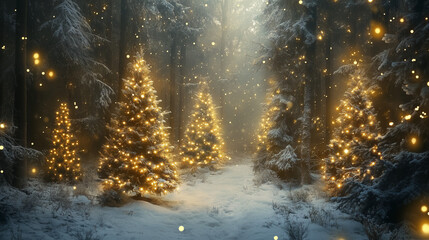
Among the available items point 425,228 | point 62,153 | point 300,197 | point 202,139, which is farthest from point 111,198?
point 202,139

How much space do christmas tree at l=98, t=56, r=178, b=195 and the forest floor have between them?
34.0 inches

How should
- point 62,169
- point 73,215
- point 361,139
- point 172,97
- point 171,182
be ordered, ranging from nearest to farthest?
1. point 73,215
2. point 361,139
3. point 171,182
4. point 62,169
5. point 172,97

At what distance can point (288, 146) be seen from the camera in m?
14.4

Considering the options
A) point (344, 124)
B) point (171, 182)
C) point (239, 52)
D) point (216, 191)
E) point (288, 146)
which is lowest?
point (216, 191)

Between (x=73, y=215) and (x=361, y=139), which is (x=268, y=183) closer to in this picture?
(x=361, y=139)

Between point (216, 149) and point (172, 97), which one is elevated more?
point (172, 97)

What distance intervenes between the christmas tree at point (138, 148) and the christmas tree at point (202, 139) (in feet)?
25.6

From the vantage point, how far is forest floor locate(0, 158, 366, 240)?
23.3ft

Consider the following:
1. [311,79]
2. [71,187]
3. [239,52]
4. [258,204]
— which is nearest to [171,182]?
[258,204]

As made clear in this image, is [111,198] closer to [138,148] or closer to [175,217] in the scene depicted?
[138,148]

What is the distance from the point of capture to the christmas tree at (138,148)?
10578 millimetres

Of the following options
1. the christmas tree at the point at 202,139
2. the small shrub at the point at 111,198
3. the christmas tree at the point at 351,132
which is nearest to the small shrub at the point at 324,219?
the christmas tree at the point at 351,132

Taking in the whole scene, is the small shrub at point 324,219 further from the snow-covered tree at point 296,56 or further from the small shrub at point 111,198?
the small shrub at point 111,198

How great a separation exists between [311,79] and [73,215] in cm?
1241
